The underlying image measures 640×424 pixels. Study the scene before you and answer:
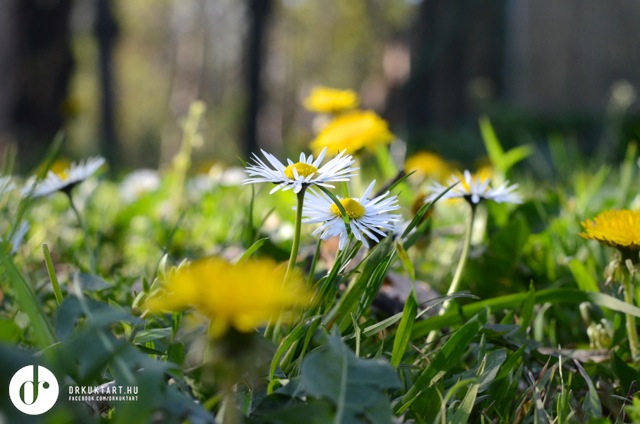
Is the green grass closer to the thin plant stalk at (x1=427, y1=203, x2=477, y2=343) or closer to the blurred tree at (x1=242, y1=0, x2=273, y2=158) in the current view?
the thin plant stalk at (x1=427, y1=203, x2=477, y2=343)

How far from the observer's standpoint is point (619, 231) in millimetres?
875

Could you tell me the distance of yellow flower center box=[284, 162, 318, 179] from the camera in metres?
0.82

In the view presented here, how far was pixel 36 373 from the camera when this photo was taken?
62 centimetres

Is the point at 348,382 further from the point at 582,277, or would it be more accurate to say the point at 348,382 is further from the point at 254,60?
the point at 254,60

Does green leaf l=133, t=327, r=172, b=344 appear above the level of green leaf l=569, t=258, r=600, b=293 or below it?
above

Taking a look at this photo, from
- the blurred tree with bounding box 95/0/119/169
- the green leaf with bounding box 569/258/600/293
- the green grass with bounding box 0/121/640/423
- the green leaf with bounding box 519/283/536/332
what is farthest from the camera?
the blurred tree with bounding box 95/0/119/169

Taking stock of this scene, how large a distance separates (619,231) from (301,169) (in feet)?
1.33

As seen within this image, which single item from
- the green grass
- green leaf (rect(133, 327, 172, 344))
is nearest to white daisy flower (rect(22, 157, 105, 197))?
the green grass

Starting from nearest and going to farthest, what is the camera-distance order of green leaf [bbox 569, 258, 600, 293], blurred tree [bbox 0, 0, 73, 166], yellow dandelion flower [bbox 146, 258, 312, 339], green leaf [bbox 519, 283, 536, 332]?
1. yellow dandelion flower [bbox 146, 258, 312, 339]
2. green leaf [bbox 519, 283, 536, 332]
3. green leaf [bbox 569, 258, 600, 293]
4. blurred tree [bbox 0, 0, 73, 166]

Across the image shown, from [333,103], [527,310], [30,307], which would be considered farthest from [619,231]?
[333,103]

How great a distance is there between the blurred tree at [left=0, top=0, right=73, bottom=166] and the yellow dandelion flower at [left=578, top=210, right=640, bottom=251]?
219 inches

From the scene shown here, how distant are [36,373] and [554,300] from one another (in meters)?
0.74

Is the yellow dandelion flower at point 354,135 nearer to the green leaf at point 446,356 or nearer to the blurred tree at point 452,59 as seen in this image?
the green leaf at point 446,356

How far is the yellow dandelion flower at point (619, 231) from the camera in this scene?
2.85 ft
